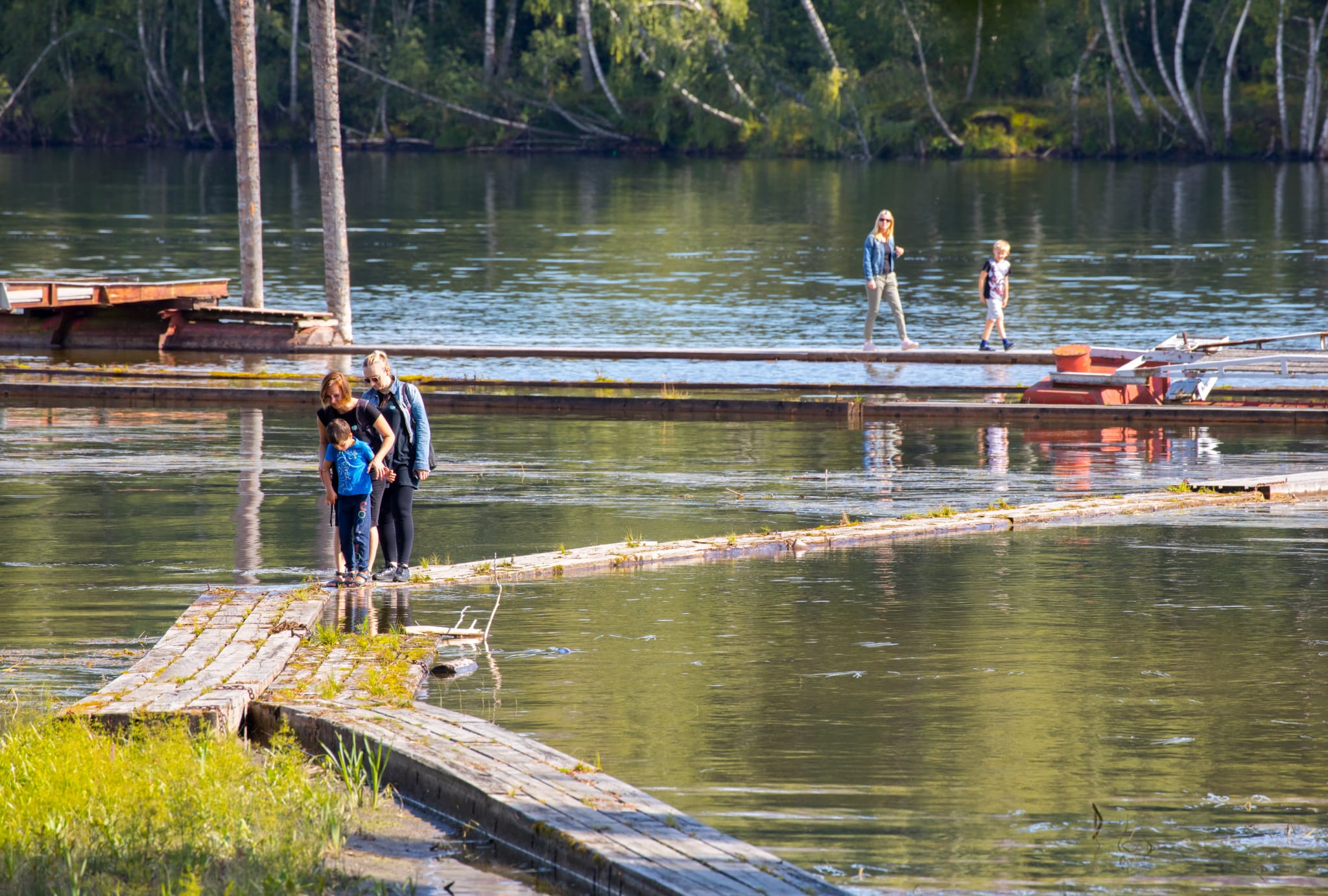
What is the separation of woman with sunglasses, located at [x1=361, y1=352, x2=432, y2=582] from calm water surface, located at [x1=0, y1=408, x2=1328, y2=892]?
0.51 metres

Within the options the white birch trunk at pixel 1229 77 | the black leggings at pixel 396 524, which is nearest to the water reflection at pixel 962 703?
the black leggings at pixel 396 524

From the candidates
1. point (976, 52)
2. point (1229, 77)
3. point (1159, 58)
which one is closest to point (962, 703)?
point (1229, 77)

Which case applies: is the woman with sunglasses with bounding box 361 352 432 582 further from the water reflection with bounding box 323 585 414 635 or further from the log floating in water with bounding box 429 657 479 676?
the log floating in water with bounding box 429 657 479 676

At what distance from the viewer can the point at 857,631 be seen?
31.6ft

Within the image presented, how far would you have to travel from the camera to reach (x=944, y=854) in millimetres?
6453

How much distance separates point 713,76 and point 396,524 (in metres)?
78.6

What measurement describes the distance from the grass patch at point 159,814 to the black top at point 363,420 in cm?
363

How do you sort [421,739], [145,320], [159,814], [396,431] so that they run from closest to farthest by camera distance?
[159,814] < [421,739] < [396,431] < [145,320]

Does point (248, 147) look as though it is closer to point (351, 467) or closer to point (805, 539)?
point (805, 539)

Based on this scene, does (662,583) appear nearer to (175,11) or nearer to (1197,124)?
(1197,124)

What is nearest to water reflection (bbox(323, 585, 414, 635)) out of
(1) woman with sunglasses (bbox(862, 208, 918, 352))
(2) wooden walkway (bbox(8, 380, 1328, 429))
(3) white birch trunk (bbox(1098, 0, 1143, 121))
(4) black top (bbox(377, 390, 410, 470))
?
(4) black top (bbox(377, 390, 410, 470))

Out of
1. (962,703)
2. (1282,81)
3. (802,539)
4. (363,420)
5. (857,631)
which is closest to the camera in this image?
(962,703)

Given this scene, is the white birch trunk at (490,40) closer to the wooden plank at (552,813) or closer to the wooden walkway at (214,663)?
the wooden walkway at (214,663)

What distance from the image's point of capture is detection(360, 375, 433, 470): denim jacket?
11.0m
